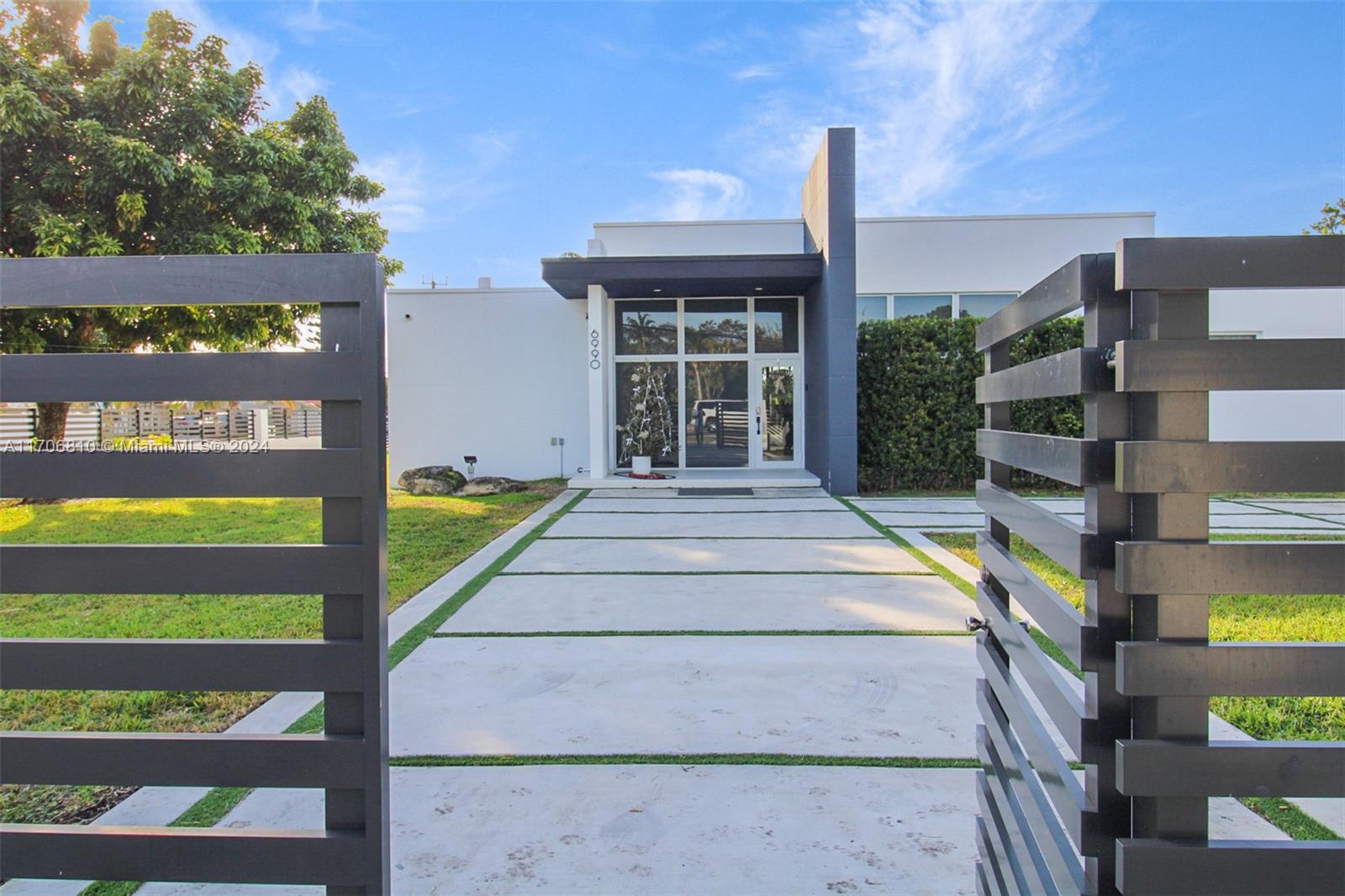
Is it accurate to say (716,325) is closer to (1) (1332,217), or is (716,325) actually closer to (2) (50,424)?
(2) (50,424)

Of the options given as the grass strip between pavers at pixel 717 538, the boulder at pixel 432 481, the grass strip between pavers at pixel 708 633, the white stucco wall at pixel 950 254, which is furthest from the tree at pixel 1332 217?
the grass strip between pavers at pixel 708 633

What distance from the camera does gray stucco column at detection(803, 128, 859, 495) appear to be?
10766mm

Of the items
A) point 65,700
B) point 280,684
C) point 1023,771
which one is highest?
Answer: point 280,684

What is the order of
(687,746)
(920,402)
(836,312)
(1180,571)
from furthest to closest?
1. (920,402)
2. (836,312)
3. (687,746)
4. (1180,571)

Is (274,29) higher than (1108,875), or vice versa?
(274,29)

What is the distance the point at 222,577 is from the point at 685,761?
1.90 metres

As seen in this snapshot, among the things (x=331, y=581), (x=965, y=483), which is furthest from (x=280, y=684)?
(x=965, y=483)

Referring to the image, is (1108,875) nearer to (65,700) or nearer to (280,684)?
(280,684)

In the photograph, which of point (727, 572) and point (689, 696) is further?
point (727, 572)

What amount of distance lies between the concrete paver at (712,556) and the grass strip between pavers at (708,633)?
1630 mm

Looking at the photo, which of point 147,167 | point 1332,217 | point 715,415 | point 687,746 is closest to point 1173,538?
point 687,746

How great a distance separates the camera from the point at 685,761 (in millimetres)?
2658

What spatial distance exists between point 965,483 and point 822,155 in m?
5.51

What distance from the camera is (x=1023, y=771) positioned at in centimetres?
138
